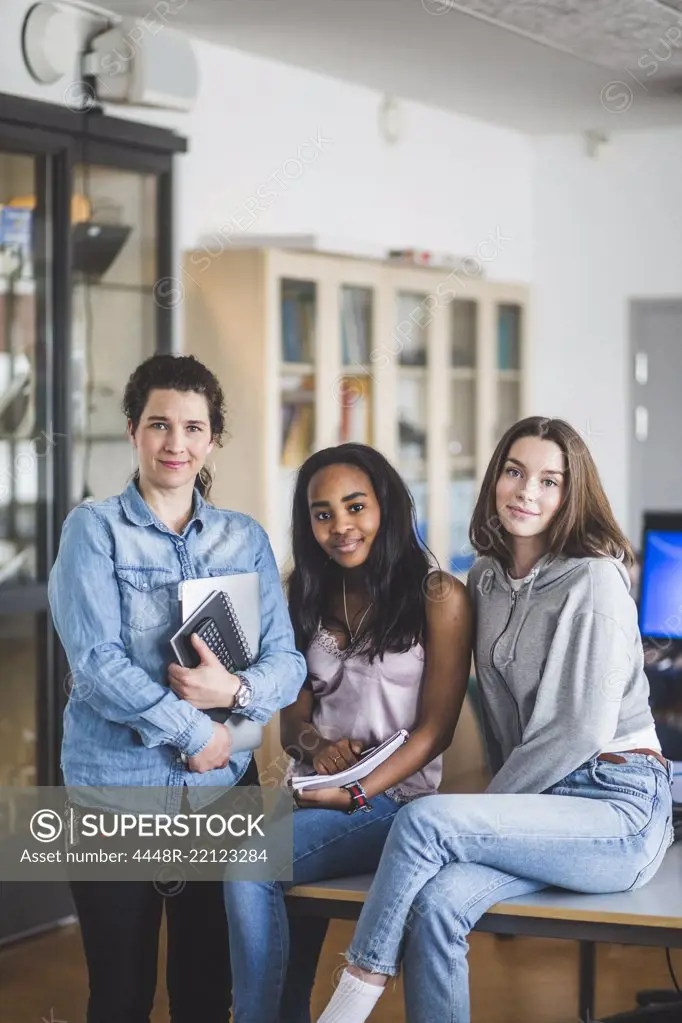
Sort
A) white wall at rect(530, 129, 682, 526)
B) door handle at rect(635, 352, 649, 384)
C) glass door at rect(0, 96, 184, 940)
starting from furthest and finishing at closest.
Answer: door handle at rect(635, 352, 649, 384)
white wall at rect(530, 129, 682, 526)
glass door at rect(0, 96, 184, 940)

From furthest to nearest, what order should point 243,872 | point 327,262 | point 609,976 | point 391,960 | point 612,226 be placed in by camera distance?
1. point 612,226
2. point 327,262
3. point 609,976
4. point 243,872
5. point 391,960

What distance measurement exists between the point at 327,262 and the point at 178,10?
37.1 inches

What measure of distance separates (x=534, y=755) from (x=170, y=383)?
2.80 feet

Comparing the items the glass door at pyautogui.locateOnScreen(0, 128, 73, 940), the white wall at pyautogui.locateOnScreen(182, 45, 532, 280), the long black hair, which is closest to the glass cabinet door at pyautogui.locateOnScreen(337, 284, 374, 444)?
the white wall at pyautogui.locateOnScreen(182, 45, 532, 280)

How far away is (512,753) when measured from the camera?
2.23 metres

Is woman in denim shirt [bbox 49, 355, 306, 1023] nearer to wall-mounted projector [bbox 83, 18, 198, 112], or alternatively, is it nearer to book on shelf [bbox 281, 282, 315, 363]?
wall-mounted projector [bbox 83, 18, 198, 112]

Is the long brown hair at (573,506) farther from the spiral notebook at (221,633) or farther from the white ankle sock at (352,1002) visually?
the white ankle sock at (352,1002)

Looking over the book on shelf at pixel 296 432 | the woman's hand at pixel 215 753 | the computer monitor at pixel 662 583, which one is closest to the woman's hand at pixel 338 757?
the woman's hand at pixel 215 753

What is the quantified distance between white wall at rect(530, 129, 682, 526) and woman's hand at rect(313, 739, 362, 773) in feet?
13.6

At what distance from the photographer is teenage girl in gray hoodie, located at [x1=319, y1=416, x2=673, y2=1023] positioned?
2045 mm

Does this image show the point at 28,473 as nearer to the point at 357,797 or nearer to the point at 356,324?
the point at 356,324

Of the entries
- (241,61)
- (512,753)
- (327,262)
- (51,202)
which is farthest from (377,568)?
(241,61)

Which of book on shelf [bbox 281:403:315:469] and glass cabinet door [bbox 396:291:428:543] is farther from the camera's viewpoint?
glass cabinet door [bbox 396:291:428:543]

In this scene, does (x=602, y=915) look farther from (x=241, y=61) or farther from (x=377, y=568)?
(x=241, y=61)
